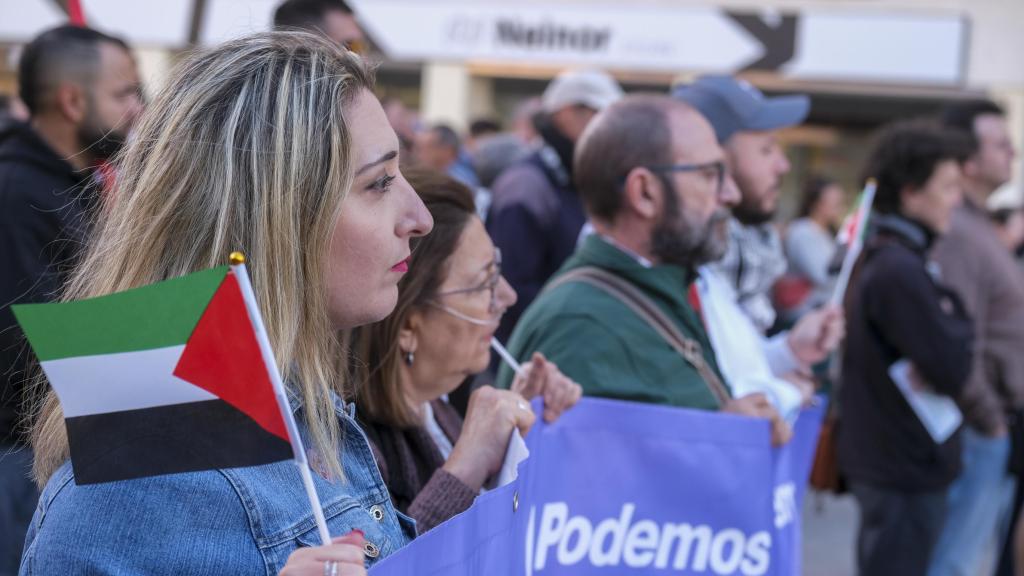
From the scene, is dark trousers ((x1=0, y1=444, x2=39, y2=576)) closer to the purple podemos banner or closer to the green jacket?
the green jacket

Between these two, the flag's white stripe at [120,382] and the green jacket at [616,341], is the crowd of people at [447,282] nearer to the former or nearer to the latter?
the green jacket at [616,341]

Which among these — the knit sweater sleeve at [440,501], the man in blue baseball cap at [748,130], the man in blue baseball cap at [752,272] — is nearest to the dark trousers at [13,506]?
the knit sweater sleeve at [440,501]

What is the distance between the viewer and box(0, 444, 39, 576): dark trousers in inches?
138

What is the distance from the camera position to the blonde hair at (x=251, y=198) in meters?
1.57

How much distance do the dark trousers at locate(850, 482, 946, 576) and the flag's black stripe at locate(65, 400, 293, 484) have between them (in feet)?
12.3

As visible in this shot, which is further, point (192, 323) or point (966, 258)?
point (966, 258)

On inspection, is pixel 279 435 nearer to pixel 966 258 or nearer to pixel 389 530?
pixel 389 530

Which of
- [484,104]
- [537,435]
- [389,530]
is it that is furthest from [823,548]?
[484,104]

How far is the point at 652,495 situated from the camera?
9.46 ft

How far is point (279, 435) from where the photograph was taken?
53.2 inches

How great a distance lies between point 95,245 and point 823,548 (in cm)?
643

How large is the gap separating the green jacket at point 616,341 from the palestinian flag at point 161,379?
1762 mm

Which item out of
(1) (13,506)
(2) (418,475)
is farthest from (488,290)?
(1) (13,506)

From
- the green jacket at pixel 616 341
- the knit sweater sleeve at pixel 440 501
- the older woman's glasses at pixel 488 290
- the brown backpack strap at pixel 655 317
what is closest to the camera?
the knit sweater sleeve at pixel 440 501
